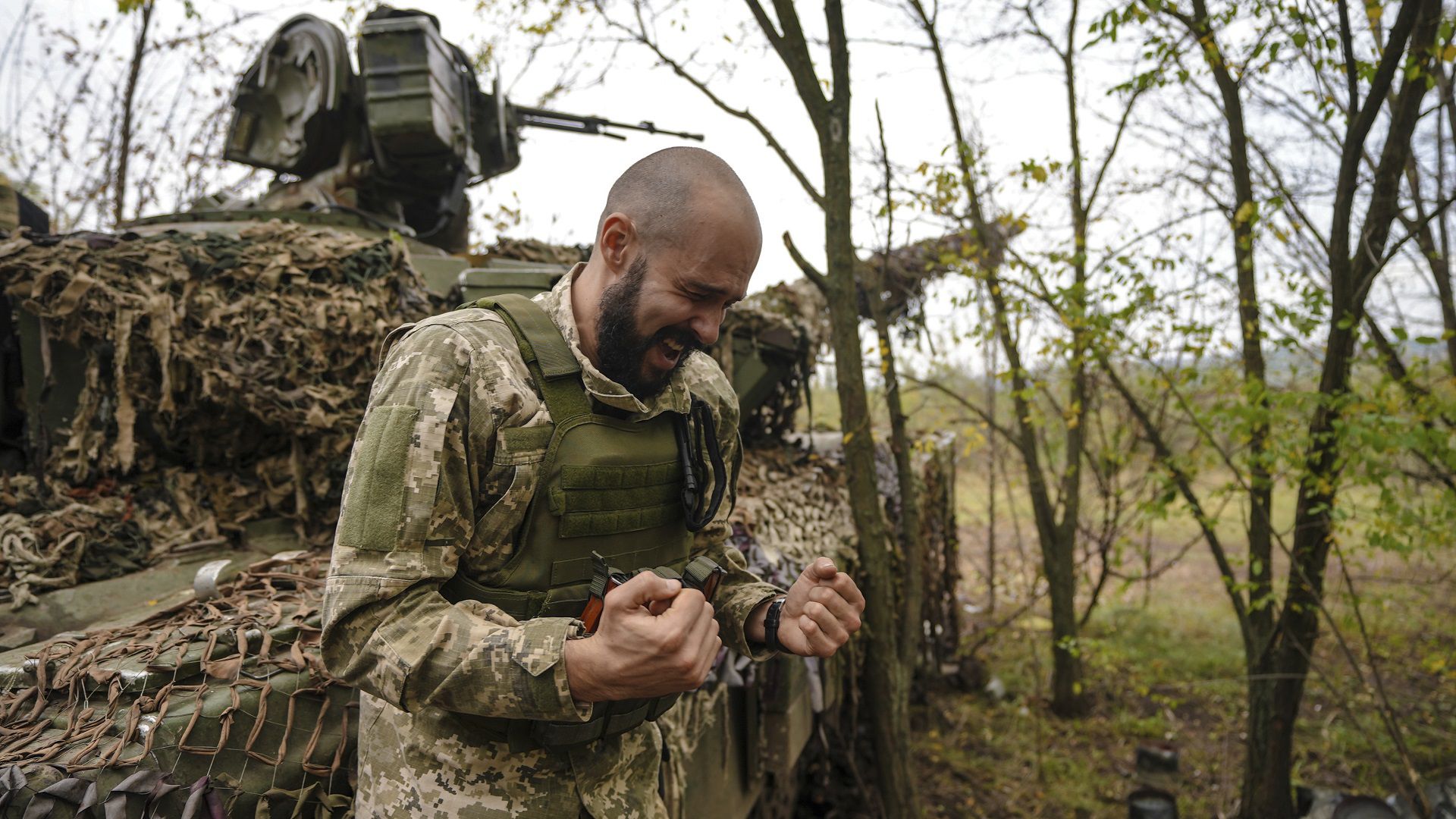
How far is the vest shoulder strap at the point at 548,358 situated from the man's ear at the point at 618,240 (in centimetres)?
19

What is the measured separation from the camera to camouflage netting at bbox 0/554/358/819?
75.7 inches

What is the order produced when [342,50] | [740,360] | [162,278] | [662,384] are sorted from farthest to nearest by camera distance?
[740,360]
[342,50]
[162,278]
[662,384]

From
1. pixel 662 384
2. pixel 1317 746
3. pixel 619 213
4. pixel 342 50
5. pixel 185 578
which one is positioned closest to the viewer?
pixel 619 213


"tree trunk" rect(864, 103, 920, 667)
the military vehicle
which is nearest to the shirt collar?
the military vehicle

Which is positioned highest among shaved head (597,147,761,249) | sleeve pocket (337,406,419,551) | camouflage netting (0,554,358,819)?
shaved head (597,147,761,249)

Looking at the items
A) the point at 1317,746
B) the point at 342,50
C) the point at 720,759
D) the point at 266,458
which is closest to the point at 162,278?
the point at 266,458

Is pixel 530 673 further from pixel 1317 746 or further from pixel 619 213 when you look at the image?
pixel 1317 746

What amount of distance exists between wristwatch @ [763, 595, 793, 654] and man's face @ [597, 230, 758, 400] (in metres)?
0.60

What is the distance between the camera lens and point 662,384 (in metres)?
2.04

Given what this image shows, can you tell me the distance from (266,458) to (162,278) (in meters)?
0.85

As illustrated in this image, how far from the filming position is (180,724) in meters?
2.05

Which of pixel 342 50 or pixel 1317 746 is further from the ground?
pixel 342 50

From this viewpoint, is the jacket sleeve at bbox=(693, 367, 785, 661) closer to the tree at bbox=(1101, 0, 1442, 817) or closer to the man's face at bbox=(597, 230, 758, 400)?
the man's face at bbox=(597, 230, 758, 400)

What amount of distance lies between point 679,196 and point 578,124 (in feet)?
18.7
